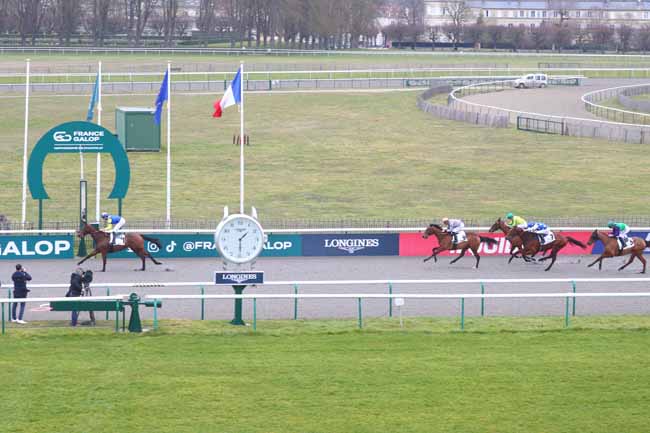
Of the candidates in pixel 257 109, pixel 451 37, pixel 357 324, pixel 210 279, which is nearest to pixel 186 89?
pixel 257 109

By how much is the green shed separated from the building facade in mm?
116776

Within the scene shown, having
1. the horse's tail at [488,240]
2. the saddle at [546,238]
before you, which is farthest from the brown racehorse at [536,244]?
the horse's tail at [488,240]

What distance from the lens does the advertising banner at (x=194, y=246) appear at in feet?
84.4

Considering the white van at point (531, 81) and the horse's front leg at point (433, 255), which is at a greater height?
the white van at point (531, 81)

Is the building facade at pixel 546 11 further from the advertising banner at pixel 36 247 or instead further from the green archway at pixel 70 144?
the advertising banner at pixel 36 247

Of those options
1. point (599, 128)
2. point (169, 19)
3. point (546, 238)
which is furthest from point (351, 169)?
point (169, 19)

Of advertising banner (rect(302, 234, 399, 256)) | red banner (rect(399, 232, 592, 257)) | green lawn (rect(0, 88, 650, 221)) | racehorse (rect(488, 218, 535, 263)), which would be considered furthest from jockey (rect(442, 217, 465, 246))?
green lawn (rect(0, 88, 650, 221))

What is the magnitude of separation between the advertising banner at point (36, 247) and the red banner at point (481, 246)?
290 inches

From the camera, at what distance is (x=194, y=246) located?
1016 inches

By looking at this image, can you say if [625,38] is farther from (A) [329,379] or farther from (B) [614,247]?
(A) [329,379]

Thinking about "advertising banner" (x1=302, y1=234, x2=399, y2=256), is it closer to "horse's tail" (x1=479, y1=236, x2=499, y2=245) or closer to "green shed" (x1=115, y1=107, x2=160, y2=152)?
"horse's tail" (x1=479, y1=236, x2=499, y2=245)

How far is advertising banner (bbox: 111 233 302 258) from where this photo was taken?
25.7 metres

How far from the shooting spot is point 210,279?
2355 cm

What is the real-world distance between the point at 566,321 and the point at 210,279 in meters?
7.81
